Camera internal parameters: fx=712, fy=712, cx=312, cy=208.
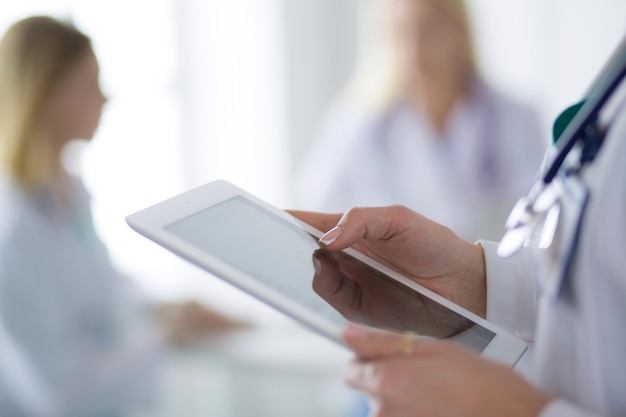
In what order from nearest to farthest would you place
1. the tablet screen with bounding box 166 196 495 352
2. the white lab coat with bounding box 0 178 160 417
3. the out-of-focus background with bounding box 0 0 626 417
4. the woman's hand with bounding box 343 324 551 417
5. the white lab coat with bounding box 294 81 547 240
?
the woman's hand with bounding box 343 324 551 417 → the tablet screen with bounding box 166 196 495 352 → the white lab coat with bounding box 0 178 160 417 → the white lab coat with bounding box 294 81 547 240 → the out-of-focus background with bounding box 0 0 626 417

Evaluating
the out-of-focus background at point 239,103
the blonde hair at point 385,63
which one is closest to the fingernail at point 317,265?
the out-of-focus background at point 239,103

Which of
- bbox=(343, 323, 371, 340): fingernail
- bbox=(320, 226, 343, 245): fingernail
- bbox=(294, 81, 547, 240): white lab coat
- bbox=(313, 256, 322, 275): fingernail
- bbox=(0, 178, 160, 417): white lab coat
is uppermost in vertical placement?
bbox=(343, 323, 371, 340): fingernail

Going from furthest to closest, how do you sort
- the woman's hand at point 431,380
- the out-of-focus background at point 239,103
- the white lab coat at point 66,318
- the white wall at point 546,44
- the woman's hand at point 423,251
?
the white wall at point 546,44 → the out-of-focus background at point 239,103 → the white lab coat at point 66,318 → the woman's hand at point 423,251 → the woman's hand at point 431,380

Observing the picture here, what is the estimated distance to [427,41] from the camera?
1.72 m

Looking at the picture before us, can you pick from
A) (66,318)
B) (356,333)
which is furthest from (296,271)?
(66,318)

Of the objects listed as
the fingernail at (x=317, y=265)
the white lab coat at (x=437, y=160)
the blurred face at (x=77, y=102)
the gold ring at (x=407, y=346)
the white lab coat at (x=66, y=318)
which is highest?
the gold ring at (x=407, y=346)

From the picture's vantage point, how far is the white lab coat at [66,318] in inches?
52.0

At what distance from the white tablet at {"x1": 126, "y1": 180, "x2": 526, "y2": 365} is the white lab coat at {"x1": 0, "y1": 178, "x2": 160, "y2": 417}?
2.59 feet

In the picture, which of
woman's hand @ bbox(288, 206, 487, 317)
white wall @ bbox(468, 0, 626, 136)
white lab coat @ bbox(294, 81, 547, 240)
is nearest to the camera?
woman's hand @ bbox(288, 206, 487, 317)

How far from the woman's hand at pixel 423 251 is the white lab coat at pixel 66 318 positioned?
2.63 ft

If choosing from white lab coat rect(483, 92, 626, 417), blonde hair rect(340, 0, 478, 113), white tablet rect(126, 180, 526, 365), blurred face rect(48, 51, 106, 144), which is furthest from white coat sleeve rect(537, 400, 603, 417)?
blonde hair rect(340, 0, 478, 113)

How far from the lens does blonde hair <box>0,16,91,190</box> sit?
1.33 m

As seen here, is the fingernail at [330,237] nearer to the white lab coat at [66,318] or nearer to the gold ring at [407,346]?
the gold ring at [407,346]

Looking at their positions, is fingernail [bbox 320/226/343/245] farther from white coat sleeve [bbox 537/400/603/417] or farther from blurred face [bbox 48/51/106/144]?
blurred face [bbox 48/51/106/144]
